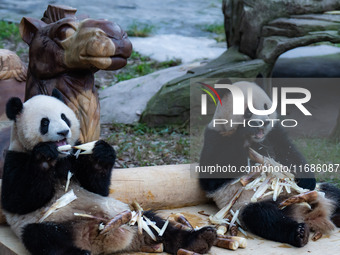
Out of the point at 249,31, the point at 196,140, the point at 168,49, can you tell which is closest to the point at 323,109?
the point at 249,31

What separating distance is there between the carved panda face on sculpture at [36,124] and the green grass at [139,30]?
6913mm

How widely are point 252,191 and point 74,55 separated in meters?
1.06

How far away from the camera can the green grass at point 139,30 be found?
9.03m

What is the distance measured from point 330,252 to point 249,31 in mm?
3801

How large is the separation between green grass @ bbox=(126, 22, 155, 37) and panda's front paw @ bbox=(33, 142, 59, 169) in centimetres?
701

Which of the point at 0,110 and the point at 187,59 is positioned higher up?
the point at 0,110

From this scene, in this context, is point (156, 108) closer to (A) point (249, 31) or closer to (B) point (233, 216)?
(A) point (249, 31)

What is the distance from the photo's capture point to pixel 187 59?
7.89 meters

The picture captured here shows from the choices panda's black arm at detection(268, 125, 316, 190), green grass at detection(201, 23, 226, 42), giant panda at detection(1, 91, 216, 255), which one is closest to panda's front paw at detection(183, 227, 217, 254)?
giant panda at detection(1, 91, 216, 255)

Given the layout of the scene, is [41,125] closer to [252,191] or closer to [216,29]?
[252,191]

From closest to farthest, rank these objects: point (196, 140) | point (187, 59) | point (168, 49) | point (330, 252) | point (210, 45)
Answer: point (330, 252) < point (196, 140) < point (187, 59) < point (168, 49) < point (210, 45)

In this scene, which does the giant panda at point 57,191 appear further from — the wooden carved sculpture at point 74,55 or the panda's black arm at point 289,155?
the panda's black arm at point 289,155

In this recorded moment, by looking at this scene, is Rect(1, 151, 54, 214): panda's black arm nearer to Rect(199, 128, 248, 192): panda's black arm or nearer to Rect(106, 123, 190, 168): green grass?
Rect(199, 128, 248, 192): panda's black arm

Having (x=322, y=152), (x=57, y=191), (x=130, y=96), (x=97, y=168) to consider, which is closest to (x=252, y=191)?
A: (x=97, y=168)
